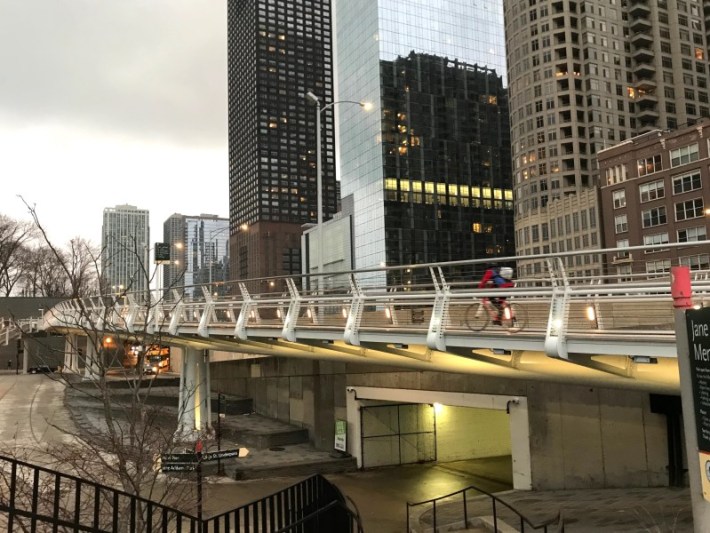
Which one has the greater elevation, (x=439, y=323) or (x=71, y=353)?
(x=439, y=323)

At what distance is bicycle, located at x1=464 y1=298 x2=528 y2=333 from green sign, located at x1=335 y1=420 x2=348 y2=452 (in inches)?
660

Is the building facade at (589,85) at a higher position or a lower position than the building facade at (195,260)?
higher

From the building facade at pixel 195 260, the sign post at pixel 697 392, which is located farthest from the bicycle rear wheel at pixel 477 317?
the sign post at pixel 697 392

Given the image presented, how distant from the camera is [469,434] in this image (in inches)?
1175

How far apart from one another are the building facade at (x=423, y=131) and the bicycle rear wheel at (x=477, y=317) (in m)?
98.3

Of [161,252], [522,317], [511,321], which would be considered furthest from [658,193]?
[511,321]

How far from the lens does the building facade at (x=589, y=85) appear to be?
9444 cm

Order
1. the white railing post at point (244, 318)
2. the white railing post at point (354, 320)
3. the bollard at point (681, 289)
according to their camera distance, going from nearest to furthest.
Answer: the bollard at point (681, 289) < the white railing post at point (354, 320) < the white railing post at point (244, 318)

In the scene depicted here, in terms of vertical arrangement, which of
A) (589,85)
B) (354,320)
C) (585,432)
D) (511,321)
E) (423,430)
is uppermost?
(589,85)

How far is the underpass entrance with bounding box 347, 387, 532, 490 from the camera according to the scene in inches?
1022

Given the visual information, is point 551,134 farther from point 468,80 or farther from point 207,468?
point 207,468

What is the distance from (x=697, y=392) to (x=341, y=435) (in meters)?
23.7

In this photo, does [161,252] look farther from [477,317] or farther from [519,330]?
[519,330]

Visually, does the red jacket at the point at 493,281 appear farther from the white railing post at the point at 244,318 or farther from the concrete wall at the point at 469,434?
the concrete wall at the point at 469,434
